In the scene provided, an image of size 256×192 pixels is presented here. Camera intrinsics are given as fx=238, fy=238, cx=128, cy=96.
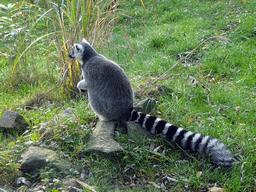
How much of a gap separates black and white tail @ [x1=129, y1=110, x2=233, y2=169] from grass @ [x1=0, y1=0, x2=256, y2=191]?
12 cm

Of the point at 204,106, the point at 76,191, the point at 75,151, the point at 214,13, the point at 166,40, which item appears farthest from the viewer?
the point at 214,13

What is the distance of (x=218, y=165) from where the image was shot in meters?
2.66

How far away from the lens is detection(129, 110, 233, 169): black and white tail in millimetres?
2594

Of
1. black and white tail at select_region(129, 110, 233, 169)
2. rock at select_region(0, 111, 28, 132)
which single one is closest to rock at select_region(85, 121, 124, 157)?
black and white tail at select_region(129, 110, 233, 169)

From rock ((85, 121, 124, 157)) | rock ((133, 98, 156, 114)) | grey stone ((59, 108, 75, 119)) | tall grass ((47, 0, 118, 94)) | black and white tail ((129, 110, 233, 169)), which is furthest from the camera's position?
tall grass ((47, 0, 118, 94))

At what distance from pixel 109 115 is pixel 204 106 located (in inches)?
67.3

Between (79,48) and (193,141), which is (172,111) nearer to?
(193,141)

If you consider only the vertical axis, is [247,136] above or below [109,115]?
below

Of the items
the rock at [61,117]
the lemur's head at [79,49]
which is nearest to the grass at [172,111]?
the rock at [61,117]

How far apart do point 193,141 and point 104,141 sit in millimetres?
1050

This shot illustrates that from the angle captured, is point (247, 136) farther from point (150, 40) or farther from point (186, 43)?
point (150, 40)

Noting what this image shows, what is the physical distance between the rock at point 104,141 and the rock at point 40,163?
0.32 meters

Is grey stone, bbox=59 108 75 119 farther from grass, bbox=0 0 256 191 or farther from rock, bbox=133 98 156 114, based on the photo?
rock, bbox=133 98 156 114

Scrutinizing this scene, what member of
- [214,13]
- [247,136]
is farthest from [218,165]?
[214,13]
